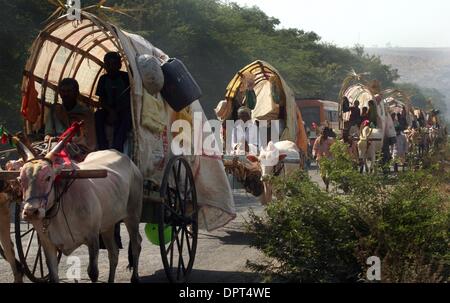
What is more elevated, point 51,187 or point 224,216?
point 51,187

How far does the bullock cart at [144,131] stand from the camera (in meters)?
8.36

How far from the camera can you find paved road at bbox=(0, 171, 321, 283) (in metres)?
8.92

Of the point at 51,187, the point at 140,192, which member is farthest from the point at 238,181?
the point at 51,187

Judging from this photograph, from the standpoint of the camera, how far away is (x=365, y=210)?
7.60 metres

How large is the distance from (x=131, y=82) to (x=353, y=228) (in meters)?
2.64

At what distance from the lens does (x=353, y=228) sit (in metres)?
7.38

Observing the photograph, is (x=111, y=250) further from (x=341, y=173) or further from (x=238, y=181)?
(x=238, y=181)

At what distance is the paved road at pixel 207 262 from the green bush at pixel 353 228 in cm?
71

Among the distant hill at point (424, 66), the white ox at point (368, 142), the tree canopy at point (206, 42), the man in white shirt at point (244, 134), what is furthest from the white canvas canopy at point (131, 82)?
the distant hill at point (424, 66)

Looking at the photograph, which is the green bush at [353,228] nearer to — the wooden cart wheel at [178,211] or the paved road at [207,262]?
the paved road at [207,262]

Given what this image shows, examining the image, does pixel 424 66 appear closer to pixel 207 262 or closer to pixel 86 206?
pixel 207 262
